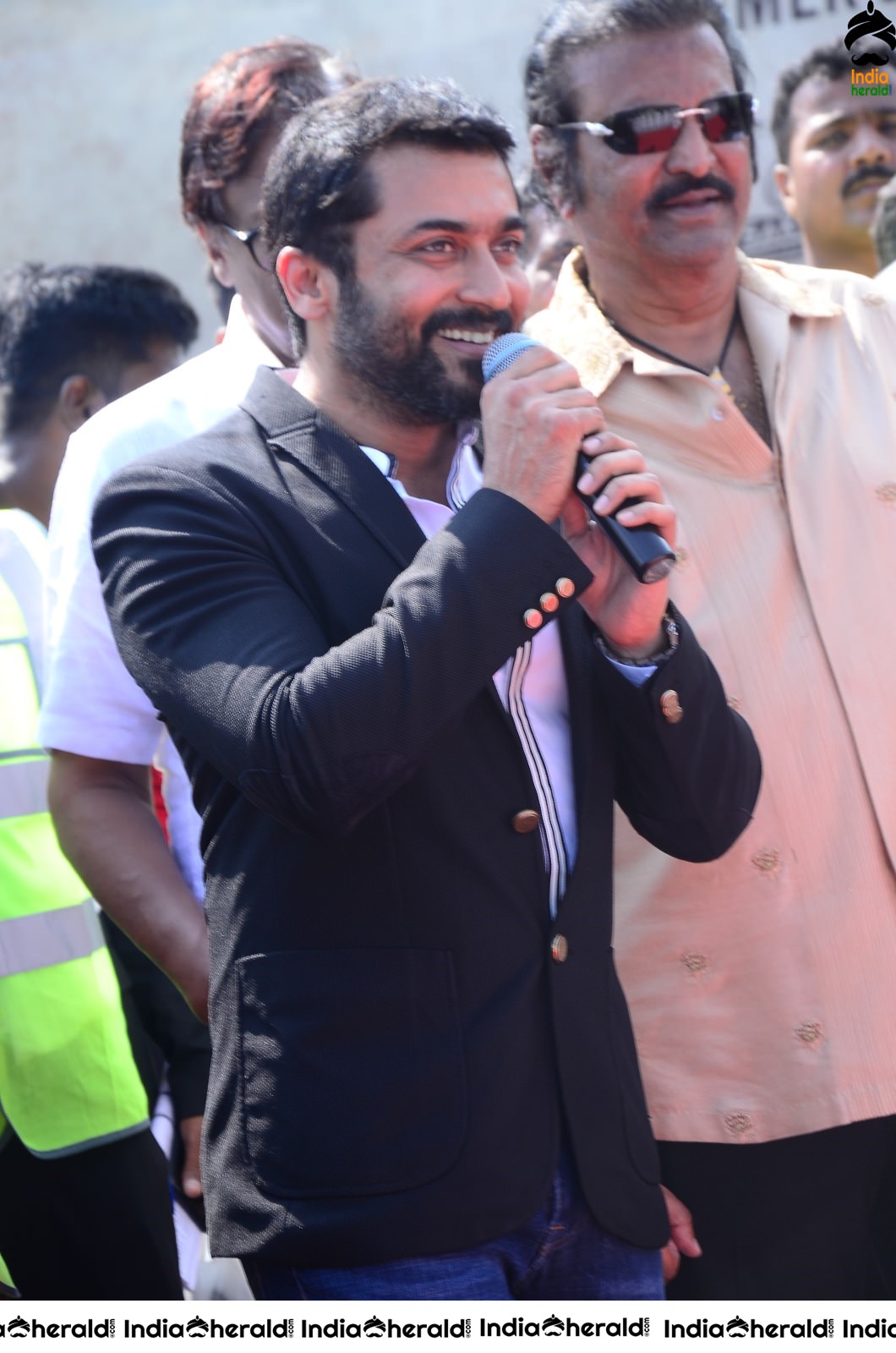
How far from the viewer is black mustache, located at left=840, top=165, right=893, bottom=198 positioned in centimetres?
496

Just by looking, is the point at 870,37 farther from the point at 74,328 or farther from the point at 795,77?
the point at 74,328

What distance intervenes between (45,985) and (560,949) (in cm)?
143

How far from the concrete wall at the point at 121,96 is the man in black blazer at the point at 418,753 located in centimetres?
527

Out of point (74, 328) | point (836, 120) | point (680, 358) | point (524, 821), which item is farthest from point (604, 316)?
point (836, 120)

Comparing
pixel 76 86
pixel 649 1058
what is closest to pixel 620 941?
pixel 649 1058

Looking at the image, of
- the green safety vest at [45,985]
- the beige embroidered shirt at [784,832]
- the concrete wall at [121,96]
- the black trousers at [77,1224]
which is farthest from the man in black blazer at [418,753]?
the concrete wall at [121,96]

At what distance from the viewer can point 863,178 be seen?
496 centimetres

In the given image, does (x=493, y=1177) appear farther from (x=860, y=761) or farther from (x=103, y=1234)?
(x=103, y=1234)

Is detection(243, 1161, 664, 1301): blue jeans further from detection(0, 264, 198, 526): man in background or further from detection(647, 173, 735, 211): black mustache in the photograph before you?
detection(0, 264, 198, 526): man in background

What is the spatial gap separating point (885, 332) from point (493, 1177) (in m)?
1.66

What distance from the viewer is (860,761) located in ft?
8.64

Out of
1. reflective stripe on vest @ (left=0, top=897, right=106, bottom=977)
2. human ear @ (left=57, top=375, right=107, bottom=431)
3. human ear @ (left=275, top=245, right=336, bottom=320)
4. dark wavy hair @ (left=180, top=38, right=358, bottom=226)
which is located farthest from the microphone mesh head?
human ear @ (left=57, top=375, right=107, bottom=431)

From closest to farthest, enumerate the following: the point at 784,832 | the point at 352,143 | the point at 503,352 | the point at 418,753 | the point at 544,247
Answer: the point at 418,753, the point at 503,352, the point at 352,143, the point at 784,832, the point at 544,247

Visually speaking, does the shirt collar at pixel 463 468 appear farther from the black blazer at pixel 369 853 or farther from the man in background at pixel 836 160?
the man in background at pixel 836 160
